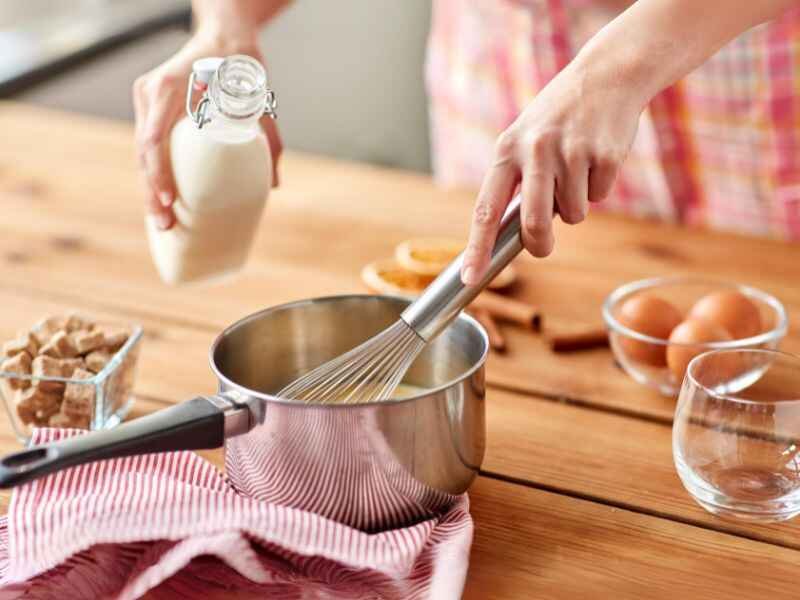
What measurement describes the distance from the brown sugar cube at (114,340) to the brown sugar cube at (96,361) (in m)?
0.01

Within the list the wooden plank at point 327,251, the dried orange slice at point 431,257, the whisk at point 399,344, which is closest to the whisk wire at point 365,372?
the whisk at point 399,344

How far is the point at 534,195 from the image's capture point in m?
0.82

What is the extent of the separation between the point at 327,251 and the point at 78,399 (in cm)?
48

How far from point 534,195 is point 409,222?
0.64 metres

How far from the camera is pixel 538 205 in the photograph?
2.70 ft

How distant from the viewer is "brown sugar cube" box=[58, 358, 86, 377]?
0.95 m

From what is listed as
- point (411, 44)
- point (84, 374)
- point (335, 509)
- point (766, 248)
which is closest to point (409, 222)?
point (766, 248)

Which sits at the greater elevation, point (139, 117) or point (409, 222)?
point (139, 117)

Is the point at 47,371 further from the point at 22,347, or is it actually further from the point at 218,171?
the point at 218,171

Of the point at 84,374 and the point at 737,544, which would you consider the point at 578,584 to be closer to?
the point at 737,544

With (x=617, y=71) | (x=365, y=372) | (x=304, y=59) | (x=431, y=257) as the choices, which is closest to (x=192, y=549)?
(x=365, y=372)

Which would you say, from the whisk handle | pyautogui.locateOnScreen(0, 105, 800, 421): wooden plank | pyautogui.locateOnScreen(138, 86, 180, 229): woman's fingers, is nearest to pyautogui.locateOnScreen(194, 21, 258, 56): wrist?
pyautogui.locateOnScreen(138, 86, 180, 229): woman's fingers

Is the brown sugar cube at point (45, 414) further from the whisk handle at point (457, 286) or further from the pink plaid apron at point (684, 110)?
the pink plaid apron at point (684, 110)

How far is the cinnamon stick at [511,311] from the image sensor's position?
118 centimetres
